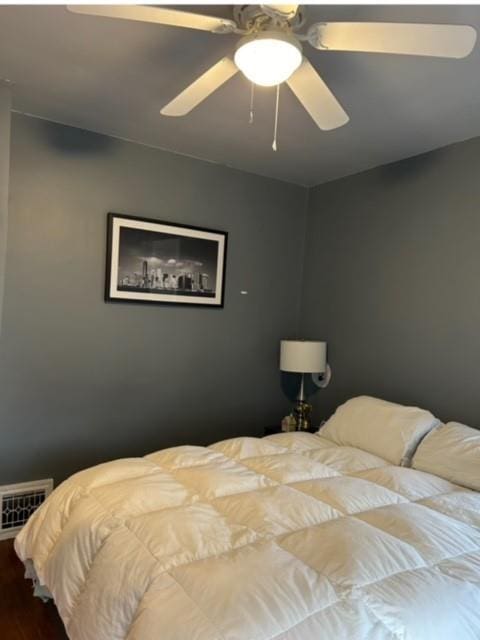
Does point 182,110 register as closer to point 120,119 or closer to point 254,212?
point 120,119

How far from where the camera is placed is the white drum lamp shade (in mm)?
3418

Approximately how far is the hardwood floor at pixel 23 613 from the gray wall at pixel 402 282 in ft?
7.64

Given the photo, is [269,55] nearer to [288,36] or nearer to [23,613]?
[288,36]

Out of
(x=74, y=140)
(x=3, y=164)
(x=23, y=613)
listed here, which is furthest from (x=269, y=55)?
(x=23, y=613)

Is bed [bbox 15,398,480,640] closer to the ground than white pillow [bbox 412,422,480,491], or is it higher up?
closer to the ground

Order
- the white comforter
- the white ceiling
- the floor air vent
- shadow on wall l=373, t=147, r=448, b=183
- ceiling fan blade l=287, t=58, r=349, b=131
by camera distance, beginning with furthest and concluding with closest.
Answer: shadow on wall l=373, t=147, r=448, b=183 < the floor air vent < the white ceiling < ceiling fan blade l=287, t=58, r=349, b=131 < the white comforter

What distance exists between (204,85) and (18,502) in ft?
8.33

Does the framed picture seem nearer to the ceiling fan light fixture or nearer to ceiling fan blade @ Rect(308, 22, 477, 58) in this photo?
the ceiling fan light fixture

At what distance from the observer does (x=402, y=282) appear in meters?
3.18

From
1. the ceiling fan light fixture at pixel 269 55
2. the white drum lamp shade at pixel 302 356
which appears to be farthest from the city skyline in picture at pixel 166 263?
the ceiling fan light fixture at pixel 269 55

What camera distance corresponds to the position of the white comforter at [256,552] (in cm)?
119

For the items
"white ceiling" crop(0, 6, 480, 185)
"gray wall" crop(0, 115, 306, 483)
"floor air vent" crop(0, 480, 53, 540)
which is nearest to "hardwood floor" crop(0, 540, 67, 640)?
"floor air vent" crop(0, 480, 53, 540)

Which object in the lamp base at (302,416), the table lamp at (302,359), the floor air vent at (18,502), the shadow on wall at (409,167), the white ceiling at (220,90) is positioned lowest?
the floor air vent at (18,502)

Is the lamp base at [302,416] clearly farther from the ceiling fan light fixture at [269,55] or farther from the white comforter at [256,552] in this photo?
the ceiling fan light fixture at [269,55]
